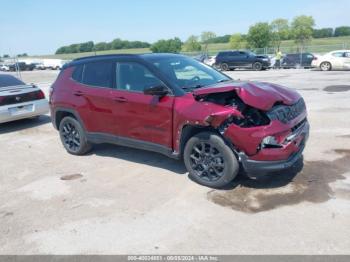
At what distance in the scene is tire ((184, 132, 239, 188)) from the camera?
14.9 feet

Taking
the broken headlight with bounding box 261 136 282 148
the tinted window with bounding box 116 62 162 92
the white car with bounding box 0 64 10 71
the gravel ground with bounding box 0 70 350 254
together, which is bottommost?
the white car with bounding box 0 64 10 71

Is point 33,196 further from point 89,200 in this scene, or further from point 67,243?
point 67,243

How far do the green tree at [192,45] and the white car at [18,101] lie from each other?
7211 centimetres

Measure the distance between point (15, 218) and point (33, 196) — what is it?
0.65m

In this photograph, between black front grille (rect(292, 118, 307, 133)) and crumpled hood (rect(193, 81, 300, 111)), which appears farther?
black front grille (rect(292, 118, 307, 133))

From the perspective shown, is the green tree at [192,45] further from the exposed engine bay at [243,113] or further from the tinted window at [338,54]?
the exposed engine bay at [243,113]

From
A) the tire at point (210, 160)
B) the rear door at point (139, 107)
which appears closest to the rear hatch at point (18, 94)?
the rear door at point (139, 107)

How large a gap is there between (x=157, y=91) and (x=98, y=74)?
166 cm

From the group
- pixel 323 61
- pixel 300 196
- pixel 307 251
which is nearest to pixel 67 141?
pixel 300 196

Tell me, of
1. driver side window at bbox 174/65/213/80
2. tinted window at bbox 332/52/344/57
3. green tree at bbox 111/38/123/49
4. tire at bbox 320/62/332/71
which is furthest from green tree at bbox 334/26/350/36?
driver side window at bbox 174/65/213/80

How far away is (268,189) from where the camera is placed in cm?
468

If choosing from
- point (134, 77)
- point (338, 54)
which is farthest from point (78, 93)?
point (338, 54)

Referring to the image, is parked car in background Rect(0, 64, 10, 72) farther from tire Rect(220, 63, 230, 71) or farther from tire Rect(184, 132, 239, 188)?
tire Rect(184, 132, 239, 188)

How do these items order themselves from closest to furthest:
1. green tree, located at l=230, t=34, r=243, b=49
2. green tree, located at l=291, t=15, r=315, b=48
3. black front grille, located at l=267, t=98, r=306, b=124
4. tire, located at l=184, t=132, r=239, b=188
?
1. black front grille, located at l=267, t=98, r=306, b=124
2. tire, located at l=184, t=132, r=239, b=188
3. green tree, located at l=291, t=15, r=315, b=48
4. green tree, located at l=230, t=34, r=243, b=49
